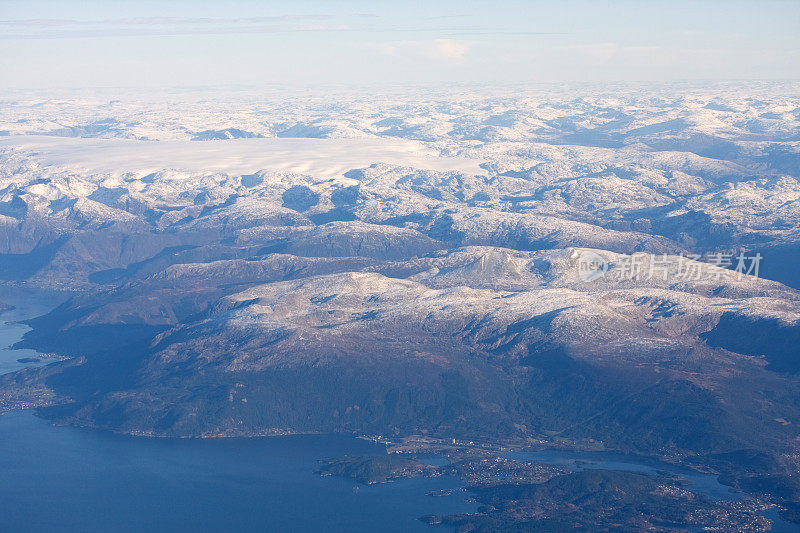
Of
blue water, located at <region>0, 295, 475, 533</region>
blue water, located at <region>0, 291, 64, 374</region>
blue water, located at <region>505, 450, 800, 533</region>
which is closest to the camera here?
blue water, located at <region>0, 295, 475, 533</region>

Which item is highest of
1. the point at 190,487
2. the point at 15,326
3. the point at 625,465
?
the point at 625,465

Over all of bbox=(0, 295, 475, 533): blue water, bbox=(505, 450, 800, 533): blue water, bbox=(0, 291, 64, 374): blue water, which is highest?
bbox=(505, 450, 800, 533): blue water

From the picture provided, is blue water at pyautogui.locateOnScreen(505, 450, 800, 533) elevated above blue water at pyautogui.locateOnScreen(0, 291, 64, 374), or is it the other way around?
blue water at pyautogui.locateOnScreen(505, 450, 800, 533)

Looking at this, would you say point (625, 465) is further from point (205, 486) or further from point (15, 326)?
point (15, 326)

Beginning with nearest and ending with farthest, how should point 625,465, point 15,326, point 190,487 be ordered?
1. point 190,487
2. point 625,465
3. point 15,326

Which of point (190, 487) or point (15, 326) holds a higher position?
point (190, 487)

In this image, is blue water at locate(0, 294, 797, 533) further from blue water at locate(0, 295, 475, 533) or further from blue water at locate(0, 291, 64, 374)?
blue water at locate(0, 291, 64, 374)

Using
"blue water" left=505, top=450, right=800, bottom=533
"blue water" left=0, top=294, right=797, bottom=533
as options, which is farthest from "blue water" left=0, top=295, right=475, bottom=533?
"blue water" left=505, top=450, right=800, bottom=533

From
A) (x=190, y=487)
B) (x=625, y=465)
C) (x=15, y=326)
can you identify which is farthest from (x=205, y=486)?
(x=15, y=326)

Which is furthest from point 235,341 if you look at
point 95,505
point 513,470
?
point 513,470

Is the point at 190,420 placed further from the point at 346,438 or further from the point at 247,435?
the point at 346,438

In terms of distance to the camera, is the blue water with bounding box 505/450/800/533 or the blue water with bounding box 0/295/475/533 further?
the blue water with bounding box 505/450/800/533
